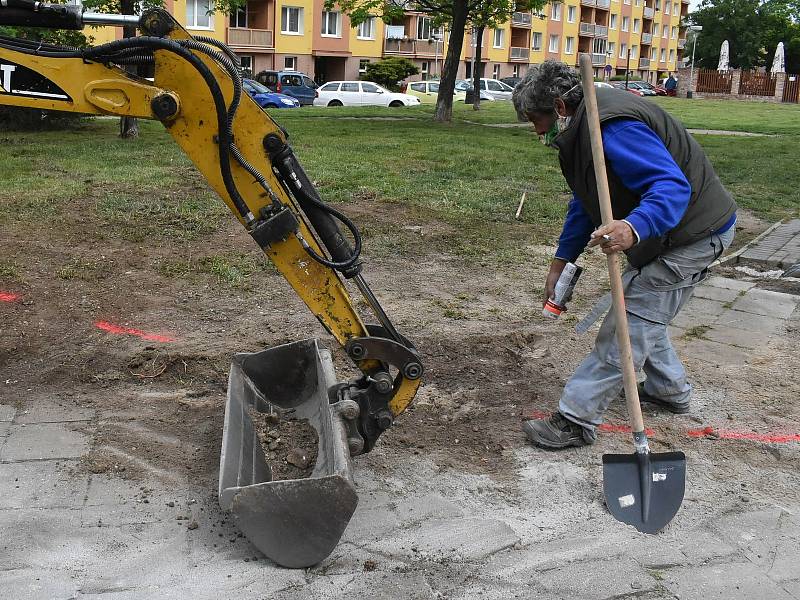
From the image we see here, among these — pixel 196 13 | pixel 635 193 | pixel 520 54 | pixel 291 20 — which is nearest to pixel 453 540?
pixel 635 193

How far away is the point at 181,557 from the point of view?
10.5 feet

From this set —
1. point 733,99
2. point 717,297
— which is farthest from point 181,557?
point 733,99

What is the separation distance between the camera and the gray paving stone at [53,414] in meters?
4.28

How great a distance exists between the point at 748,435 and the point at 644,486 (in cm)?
111

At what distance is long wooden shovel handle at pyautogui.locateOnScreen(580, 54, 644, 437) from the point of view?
3393 mm

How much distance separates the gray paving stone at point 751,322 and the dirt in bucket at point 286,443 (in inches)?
139

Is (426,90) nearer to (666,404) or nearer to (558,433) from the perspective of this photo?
(666,404)

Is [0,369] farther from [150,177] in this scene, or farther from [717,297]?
[150,177]

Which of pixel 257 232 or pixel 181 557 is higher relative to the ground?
pixel 257 232

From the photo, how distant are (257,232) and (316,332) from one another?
2.28 metres

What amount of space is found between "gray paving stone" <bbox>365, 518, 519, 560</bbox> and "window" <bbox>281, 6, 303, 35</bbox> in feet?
142

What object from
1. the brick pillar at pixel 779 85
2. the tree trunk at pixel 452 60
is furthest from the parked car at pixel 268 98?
the brick pillar at pixel 779 85

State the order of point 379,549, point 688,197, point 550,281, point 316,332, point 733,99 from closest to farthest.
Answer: point 379,549 < point 688,197 < point 550,281 < point 316,332 < point 733,99

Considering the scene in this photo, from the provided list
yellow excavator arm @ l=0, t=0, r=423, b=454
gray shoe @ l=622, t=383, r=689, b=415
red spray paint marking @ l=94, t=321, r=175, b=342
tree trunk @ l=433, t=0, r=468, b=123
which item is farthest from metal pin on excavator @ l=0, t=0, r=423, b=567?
tree trunk @ l=433, t=0, r=468, b=123
